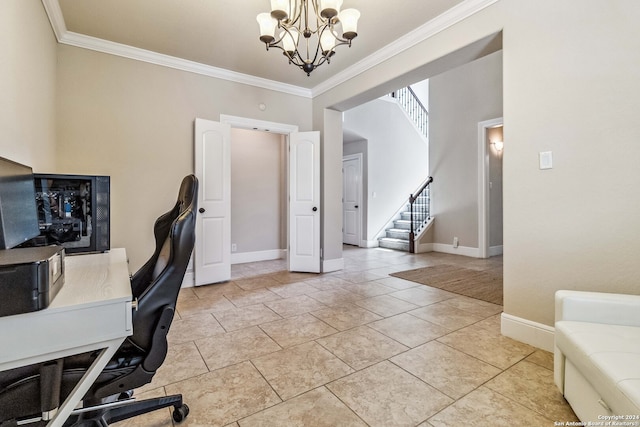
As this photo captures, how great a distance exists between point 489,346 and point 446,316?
0.58 metres

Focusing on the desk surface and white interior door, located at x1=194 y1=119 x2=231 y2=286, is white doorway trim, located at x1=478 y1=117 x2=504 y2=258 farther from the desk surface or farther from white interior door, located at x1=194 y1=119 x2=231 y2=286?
the desk surface

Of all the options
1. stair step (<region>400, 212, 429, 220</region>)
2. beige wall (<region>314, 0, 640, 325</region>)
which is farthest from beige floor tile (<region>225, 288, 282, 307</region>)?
stair step (<region>400, 212, 429, 220</region>)

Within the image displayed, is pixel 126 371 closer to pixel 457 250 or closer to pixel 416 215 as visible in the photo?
pixel 457 250

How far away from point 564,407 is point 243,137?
5.07m

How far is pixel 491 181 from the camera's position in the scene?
18.3 feet

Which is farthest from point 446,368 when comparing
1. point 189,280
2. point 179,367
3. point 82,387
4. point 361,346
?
point 189,280

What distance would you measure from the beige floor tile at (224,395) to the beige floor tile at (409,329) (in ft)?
3.54

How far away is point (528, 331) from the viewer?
7.04 feet

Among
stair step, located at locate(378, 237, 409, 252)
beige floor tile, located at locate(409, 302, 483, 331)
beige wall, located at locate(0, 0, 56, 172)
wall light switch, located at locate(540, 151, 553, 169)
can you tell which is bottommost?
beige floor tile, located at locate(409, 302, 483, 331)

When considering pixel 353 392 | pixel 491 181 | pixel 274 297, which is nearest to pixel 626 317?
pixel 353 392

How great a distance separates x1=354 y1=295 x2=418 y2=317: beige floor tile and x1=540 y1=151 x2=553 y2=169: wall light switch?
1654 mm

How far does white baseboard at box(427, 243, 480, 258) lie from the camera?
18.1 feet

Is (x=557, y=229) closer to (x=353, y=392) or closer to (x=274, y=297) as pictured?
(x=353, y=392)

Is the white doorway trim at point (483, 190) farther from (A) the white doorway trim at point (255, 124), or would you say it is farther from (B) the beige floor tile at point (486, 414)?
(B) the beige floor tile at point (486, 414)
